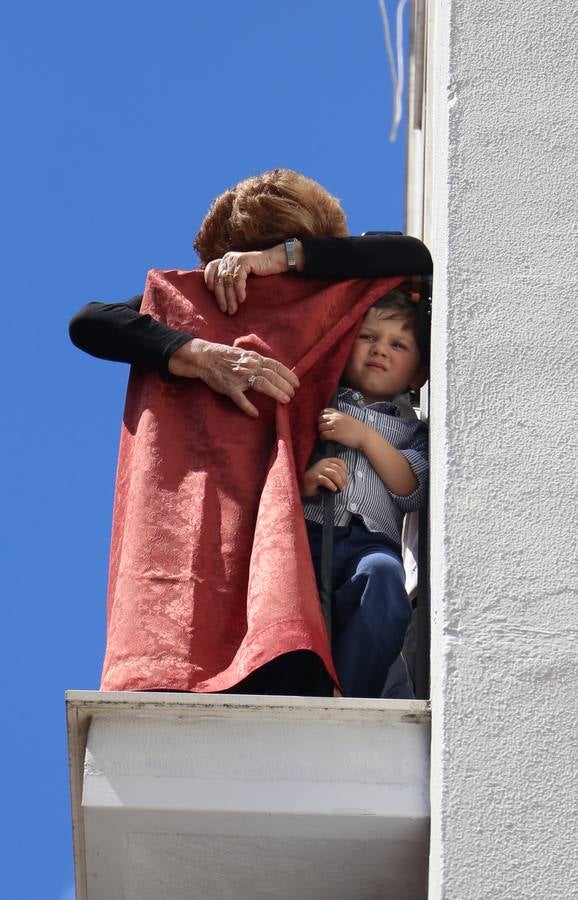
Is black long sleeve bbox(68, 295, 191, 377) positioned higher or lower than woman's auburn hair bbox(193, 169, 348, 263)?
lower

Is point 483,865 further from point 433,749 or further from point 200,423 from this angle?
point 200,423

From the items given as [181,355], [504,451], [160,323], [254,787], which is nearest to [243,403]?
[181,355]

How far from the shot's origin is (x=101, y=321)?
16.7 feet

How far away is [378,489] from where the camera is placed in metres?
4.95


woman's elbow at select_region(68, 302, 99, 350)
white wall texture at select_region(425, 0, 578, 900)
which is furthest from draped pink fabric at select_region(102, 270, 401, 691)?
white wall texture at select_region(425, 0, 578, 900)

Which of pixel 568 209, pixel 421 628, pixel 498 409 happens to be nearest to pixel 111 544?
pixel 421 628

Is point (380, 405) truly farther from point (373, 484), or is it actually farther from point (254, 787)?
point (254, 787)

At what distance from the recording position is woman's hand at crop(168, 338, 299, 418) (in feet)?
16.1

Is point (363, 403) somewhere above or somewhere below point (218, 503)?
above

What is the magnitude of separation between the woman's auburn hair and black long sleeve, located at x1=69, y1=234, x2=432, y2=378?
11 centimetres

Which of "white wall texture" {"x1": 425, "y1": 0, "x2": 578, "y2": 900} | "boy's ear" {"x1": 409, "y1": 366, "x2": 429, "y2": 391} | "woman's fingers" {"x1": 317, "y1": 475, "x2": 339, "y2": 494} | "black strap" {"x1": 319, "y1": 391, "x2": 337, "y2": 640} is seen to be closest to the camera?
"white wall texture" {"x1": 425, "y1": 0, "x2": 578, "y2": 900}

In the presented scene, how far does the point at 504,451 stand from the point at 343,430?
30.5 inches

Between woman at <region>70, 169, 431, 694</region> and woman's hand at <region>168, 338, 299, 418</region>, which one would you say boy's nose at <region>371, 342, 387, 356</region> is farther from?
woman's hand at <region>168, 338, 299, 418</region>

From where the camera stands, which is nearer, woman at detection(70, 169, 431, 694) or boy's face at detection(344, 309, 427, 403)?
woman at detection(70, 169, 431, 694)
